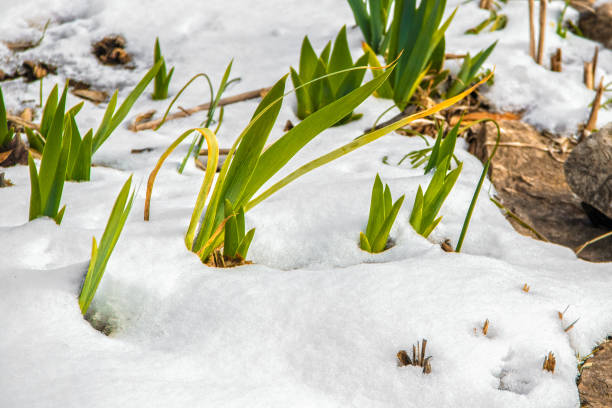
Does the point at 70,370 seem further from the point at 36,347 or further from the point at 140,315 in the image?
the point at 140,315

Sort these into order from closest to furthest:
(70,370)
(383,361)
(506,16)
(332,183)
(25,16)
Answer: (70,370) < (383,361) < (332,183) < (25,16) < (506,16)

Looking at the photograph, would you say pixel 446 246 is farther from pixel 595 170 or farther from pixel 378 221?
pixel 595 170

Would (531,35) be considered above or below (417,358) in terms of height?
above

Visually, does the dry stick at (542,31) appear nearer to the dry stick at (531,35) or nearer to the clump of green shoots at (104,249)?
the dry stick at (531,35)

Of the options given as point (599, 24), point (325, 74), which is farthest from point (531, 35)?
point (325, 74)

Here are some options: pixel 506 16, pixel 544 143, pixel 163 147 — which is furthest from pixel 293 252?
pixel 506 16

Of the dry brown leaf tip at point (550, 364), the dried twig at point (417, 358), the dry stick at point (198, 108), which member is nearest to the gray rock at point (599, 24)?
the dry stick at point (198, 108)

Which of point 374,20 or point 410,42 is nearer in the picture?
point 410,42
